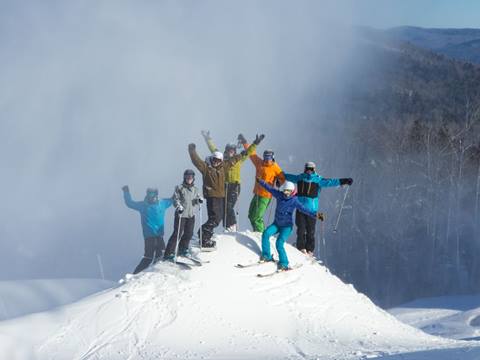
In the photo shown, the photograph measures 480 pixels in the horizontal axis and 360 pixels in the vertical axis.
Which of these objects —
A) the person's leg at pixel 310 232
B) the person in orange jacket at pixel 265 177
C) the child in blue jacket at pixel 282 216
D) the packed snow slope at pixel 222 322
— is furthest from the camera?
the person in orange jacket at pixel 265 177

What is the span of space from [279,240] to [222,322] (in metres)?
2.10

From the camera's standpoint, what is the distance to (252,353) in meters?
8.00

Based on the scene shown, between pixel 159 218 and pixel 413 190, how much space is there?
34.8 metres

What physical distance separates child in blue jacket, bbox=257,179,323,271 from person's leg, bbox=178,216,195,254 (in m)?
1.39

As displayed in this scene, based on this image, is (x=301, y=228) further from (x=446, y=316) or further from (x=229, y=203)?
(x=446, y=316)

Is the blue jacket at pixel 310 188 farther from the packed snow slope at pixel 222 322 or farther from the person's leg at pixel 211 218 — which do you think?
the person's leg at pixel 211 218

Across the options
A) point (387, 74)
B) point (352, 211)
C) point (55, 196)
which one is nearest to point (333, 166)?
point (352, 211)

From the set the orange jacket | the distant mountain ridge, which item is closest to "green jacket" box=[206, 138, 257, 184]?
the orange jacket

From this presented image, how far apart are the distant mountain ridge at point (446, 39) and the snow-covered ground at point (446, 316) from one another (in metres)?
67.4

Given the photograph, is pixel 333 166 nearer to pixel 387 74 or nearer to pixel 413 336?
pixel 387 74

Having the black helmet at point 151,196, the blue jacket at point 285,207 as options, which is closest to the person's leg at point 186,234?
the black helmet at point 151,196

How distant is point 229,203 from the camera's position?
12.0m

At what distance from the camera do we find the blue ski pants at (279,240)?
10370 millimetres

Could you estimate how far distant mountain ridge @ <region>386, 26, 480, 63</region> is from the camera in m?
91.4
